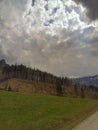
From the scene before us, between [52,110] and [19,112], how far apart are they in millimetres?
4311

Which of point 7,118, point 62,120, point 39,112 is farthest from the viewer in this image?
point 39,112

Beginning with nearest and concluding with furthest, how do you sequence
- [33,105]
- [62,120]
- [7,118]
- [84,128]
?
[84,128] → [62,120] → [7,118] → [33,105]

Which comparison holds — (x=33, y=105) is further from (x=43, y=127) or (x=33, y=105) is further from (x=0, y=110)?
(x=43, y=127)

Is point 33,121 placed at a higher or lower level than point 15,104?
lower

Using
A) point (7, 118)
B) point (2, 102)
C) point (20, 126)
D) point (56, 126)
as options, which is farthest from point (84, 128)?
point (2, 102)

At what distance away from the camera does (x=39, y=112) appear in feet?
134

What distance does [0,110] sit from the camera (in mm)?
43000

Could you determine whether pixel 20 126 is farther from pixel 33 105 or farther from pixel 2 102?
pixel 2 102

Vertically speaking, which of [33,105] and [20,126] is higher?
[33,105]

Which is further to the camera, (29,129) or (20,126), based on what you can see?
(20,126)

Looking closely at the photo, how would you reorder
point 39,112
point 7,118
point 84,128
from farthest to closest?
point 39,112 → point 7,118 → point 84,128

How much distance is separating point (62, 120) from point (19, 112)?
935cm

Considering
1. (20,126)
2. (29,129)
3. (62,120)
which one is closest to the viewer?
(29,129)

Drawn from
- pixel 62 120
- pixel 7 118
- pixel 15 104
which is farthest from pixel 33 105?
pixel 62 120
